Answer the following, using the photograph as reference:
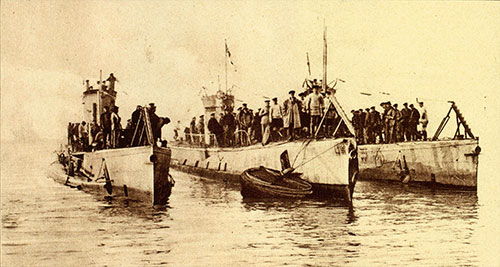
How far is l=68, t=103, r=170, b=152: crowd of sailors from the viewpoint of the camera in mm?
6711

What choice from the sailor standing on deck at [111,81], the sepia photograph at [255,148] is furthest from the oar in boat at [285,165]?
the sailor standing on deck at [111,81]

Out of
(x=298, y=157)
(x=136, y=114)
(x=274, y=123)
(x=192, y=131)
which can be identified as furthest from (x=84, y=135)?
(x=298, y=157)

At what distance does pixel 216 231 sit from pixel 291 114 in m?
2.75

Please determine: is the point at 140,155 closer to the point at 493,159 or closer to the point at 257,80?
the point at 257,80

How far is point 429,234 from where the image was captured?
20.4 feet

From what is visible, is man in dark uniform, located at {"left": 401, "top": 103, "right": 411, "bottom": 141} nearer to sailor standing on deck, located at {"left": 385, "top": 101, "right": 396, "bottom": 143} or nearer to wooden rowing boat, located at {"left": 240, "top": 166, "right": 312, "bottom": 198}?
sailor standing on deck, located at {"left": 385, "top": 101, "right": 396, "bottom": 143}

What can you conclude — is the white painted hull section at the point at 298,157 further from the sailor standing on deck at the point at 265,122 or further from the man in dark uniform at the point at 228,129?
the man in dark uniform at the point at 228,129

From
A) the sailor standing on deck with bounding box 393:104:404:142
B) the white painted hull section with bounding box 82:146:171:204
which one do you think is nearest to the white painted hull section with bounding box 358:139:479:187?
the sailor standing on deck with bounding box 393:104:404:142

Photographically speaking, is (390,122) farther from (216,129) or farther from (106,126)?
(106,126)

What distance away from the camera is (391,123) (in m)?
9.75

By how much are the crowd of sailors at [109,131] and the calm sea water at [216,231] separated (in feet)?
1.28

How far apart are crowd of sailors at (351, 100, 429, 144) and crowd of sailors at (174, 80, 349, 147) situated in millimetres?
445

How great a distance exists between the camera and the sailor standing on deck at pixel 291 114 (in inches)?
298

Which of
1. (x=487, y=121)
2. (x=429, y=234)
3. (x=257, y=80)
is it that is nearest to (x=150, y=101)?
(x=257, y=80)
